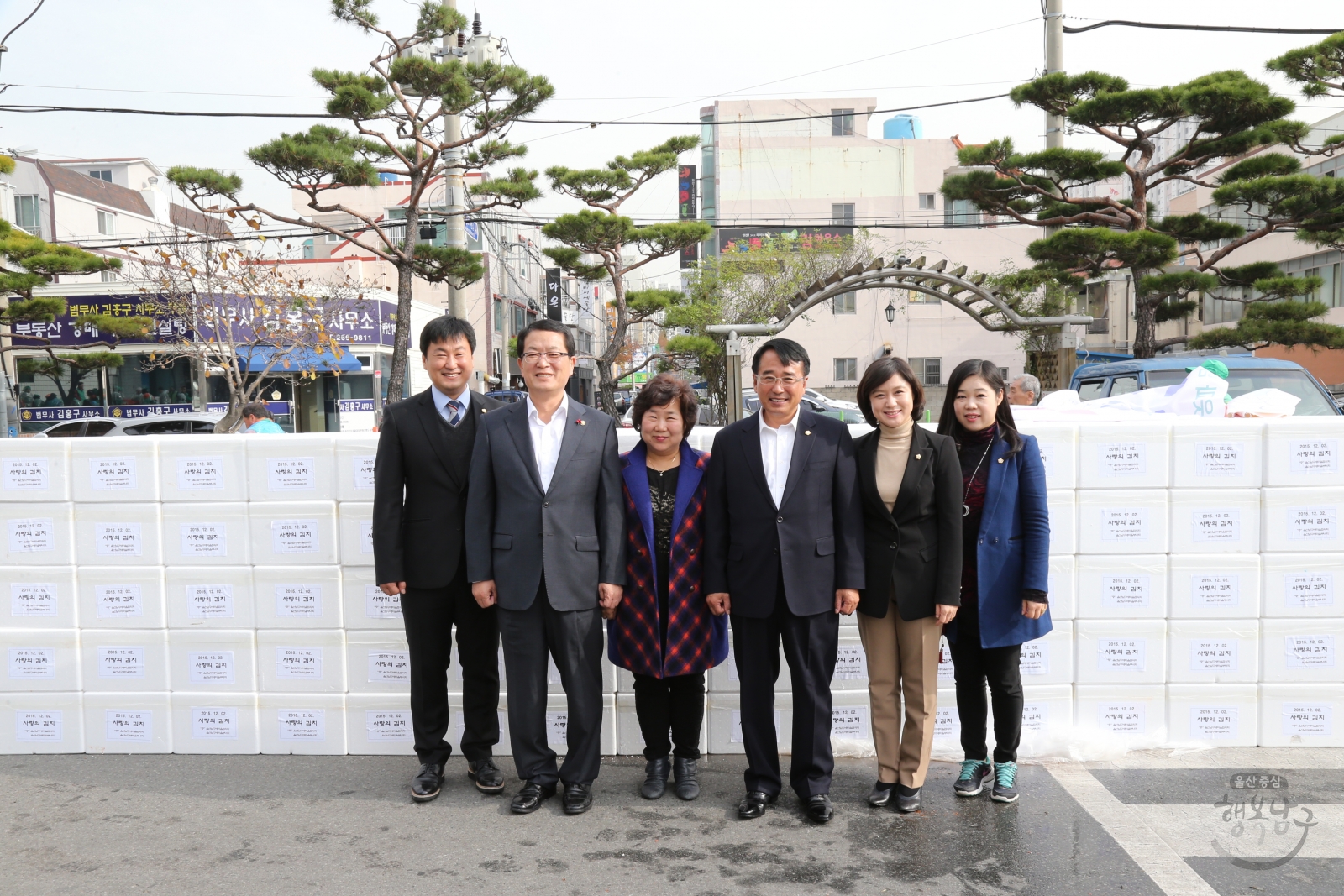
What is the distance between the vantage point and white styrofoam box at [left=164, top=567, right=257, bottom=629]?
4.21 metres

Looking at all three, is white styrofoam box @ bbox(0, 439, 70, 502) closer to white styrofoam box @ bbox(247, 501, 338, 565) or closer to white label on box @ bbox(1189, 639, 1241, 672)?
white styrofoam box @ bbox(247, 501, 338, 565)

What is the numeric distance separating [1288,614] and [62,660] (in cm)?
536

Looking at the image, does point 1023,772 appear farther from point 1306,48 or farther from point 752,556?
point 1306,48

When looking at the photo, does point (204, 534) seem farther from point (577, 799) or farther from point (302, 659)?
point (577, 799)

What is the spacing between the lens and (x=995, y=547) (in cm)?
360

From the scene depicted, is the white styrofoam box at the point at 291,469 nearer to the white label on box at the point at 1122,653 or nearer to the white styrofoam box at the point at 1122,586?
the white styrofoam box at the point at 1122,586

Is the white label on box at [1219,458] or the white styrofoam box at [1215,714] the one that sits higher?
the white label on box at [1219,458]

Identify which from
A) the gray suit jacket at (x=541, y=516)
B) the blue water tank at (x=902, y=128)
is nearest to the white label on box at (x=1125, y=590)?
the gray suit jacket at (x=541, y=516)

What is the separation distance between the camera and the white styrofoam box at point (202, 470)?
4.16 meters

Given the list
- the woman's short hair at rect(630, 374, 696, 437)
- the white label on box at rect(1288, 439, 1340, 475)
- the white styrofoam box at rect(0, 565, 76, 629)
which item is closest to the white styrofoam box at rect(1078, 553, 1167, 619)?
the white label on box at rect(1288, 439, 1340, 475)

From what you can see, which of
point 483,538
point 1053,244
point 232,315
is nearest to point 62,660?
point 483,538

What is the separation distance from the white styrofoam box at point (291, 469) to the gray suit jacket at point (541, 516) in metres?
0.85

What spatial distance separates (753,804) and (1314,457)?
9.10ft

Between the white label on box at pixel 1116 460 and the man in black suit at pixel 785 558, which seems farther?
the white label on box at pixel 1116 460
